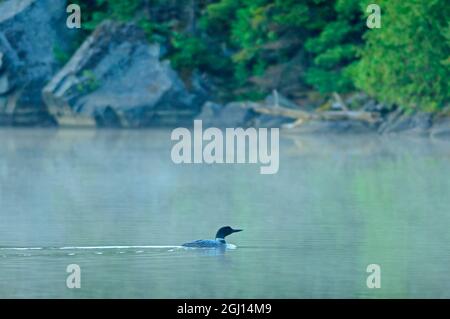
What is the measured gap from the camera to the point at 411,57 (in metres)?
35.2

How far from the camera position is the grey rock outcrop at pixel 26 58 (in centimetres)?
4434

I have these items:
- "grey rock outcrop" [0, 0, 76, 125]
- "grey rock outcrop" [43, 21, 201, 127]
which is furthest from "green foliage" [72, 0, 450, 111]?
"grey rock outcrop" [43, 21, 201, 127]

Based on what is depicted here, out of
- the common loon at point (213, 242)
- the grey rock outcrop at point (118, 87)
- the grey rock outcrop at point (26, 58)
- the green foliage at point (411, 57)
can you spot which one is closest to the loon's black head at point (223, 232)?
the common loon at point (213, 242)

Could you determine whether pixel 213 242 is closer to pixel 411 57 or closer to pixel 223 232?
pixel 223 232

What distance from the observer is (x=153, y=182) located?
2259cm

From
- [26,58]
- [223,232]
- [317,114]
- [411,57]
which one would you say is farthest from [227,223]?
[26,58]

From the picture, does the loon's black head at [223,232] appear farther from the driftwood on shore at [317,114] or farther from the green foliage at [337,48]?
the green foliage at [337,48]

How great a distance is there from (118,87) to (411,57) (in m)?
11.4

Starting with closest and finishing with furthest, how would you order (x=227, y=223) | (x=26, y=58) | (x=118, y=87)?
(x=227, y=223) → (x=118, y=87) → (x=26, y=58)

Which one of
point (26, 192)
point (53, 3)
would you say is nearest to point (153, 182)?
point (26, 192)

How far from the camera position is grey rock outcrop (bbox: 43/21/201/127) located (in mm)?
43156

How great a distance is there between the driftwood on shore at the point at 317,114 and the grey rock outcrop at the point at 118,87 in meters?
3.57

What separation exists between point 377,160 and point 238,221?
10.4m

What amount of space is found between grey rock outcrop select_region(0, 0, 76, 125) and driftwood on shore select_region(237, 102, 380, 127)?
746 centimetres
